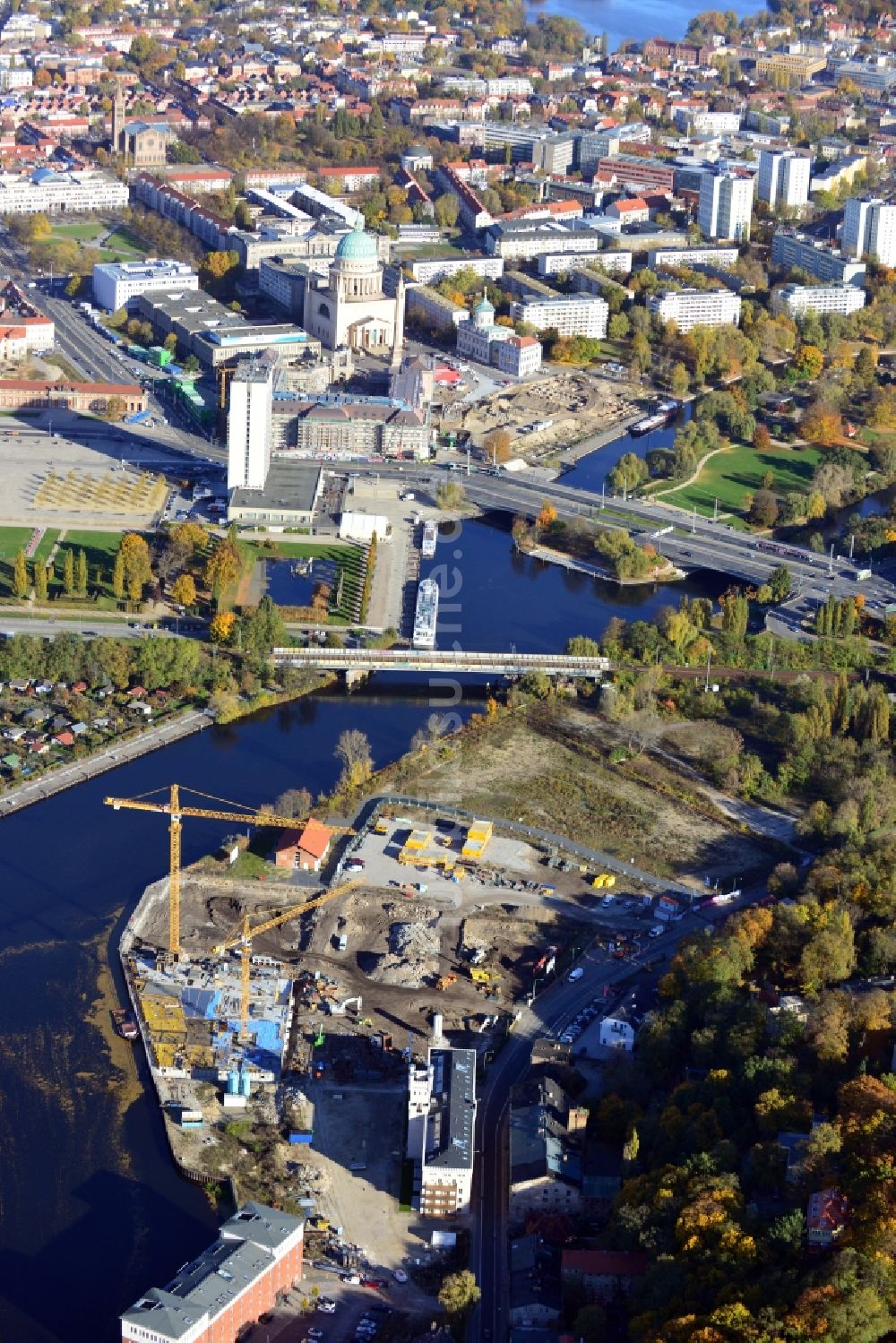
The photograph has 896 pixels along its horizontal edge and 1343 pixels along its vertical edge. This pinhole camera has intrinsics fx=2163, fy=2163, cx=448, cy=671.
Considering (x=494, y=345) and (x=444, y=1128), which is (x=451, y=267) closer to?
(x=494, y=345)

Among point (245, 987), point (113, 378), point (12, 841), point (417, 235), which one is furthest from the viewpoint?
point (417, 235)

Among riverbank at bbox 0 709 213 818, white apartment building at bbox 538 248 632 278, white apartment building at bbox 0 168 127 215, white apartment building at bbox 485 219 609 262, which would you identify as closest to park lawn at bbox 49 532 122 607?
riverbank at bbox 0 709 213 818

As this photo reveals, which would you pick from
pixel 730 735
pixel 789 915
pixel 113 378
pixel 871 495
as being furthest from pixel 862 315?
pixel 789 915

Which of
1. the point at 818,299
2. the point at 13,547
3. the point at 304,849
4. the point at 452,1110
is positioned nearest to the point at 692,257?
the point at 818,299

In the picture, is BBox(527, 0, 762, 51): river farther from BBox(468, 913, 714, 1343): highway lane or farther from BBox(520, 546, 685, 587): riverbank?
BBox(468, 913, 714, 1343): highway lane

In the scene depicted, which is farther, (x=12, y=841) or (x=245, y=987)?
(x=12, y=841)

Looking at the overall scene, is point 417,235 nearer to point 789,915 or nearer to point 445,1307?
point 789,915

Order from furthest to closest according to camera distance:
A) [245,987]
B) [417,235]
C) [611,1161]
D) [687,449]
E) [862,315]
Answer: [417,235] < [862,315] < [687,449] < [245,987] < [611,1161]

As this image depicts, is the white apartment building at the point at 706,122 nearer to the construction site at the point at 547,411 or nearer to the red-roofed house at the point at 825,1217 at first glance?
the construction site at the point at 547,411
